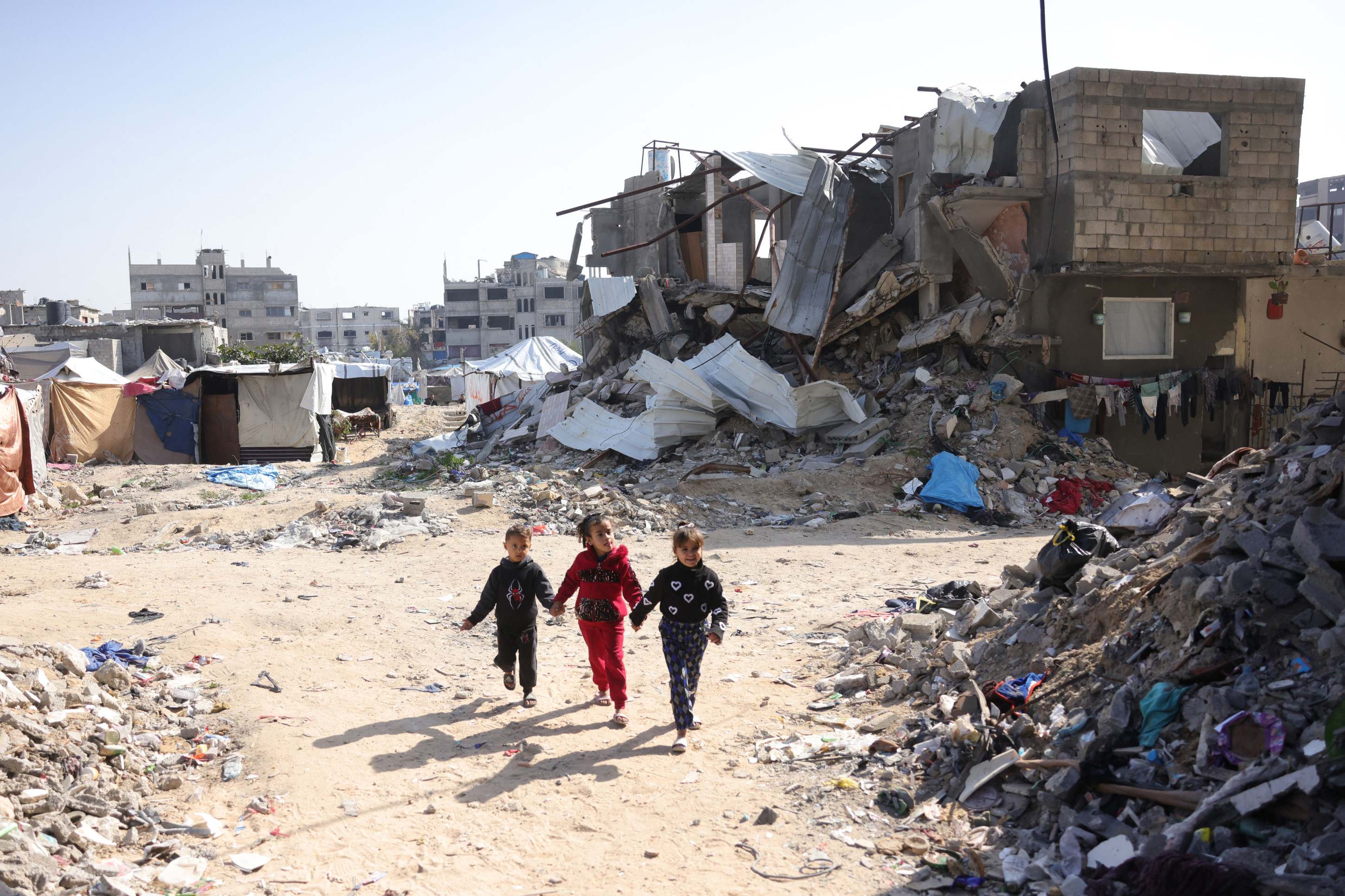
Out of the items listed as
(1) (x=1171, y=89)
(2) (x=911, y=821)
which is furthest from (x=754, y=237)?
(2) (x=911, y=821)

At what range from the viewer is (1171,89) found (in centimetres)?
1393

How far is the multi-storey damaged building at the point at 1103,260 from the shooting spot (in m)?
14.0

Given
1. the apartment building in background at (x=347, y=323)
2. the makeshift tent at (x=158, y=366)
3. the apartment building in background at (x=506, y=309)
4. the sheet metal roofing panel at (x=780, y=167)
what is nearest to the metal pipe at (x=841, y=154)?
the sheet metal roofing panel at (x=780, y=167)

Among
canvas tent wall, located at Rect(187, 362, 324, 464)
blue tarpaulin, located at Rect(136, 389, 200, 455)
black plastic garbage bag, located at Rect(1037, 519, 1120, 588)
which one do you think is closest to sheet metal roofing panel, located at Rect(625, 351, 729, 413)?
canvas tent wall, located at Rect(187, 362, 324, 464)

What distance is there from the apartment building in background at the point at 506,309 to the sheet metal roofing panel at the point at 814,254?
170 ft

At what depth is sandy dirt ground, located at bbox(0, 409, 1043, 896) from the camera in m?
3.88

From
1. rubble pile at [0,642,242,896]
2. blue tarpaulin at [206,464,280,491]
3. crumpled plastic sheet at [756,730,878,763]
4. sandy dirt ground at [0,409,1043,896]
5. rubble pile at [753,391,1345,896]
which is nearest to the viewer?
rubble pile at [753,391,1345,896]

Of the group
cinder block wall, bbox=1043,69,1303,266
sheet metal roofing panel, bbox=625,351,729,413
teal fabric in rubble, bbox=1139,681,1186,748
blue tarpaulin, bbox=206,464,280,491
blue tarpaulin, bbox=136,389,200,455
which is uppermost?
cinder block wall, bbox=1043,69,1303,266

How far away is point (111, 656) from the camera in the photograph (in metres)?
5.83

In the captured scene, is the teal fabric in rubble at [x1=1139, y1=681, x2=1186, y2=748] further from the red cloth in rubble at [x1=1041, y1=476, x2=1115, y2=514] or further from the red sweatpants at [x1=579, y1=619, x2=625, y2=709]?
the red cloth in rubble at [x1=1041, y1=476, x2=1115, y2=514]

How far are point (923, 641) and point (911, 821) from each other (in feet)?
6.98

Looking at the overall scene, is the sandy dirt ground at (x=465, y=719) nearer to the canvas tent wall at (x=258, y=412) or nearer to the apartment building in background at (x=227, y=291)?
the canvas tent wall at (x=258, y=412)

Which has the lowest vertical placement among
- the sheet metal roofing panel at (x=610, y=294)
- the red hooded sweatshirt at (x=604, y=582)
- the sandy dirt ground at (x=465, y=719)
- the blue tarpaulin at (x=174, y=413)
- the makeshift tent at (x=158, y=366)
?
the sandy dirt ground at (x=465, y=719)

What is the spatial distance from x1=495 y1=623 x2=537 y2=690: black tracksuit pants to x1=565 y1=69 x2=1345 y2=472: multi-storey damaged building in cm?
1060
